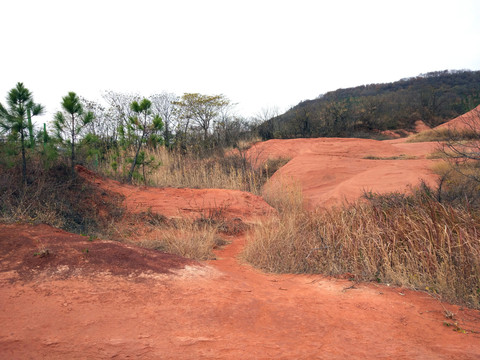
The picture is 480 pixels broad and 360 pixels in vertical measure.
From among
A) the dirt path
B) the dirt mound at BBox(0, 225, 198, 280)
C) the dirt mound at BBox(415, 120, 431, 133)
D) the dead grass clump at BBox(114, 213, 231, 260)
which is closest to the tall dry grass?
the dirt path

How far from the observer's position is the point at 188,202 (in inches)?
312

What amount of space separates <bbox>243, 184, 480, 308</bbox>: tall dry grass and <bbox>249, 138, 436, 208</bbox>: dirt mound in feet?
6.86

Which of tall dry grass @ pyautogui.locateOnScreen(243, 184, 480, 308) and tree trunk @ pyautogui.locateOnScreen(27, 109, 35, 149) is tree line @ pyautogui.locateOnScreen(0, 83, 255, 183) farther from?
tall dry grass @ pyautogui.locateOnScreen(243, 184, 480, 308)

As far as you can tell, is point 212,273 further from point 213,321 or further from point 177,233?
point 177,233

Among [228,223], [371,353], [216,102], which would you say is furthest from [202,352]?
[216,102]

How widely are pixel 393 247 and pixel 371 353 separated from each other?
2.05 meters

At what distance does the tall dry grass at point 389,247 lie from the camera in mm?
3432

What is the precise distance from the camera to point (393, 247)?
13.3 feet

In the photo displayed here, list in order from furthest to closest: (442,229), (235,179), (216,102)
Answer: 1. (216,102)
2. (235,179)
3. (442,229)

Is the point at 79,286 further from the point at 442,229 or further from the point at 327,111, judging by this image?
the point at 327,111

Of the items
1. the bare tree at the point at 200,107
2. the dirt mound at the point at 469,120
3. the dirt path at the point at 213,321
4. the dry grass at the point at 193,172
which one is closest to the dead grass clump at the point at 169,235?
the dirt path at the point at 213,321

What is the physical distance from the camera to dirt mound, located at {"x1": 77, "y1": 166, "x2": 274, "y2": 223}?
748 cm

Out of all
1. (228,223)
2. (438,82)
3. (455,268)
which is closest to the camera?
(455,268)

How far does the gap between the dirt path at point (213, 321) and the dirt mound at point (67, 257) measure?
0.12 meters
